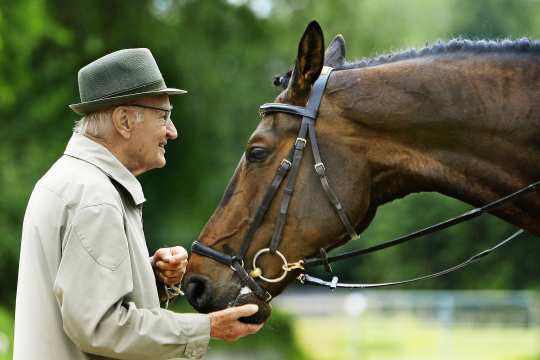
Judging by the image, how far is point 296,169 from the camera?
4.20 meters

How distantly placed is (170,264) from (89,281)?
816 mm

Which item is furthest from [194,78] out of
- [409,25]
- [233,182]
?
[233,182]

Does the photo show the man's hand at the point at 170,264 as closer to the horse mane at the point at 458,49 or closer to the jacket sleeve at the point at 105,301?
the jacket sleeve at the point at 105,301

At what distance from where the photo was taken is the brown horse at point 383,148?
4.14 m

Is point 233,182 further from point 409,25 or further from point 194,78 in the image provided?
point 409,25

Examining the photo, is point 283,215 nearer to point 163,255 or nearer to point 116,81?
point 163,255

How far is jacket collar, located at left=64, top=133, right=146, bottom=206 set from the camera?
3627 millimetres

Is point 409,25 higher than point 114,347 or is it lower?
higher

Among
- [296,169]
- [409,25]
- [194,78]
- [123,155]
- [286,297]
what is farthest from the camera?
[286,297]

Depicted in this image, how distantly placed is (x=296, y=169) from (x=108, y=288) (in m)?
1.24

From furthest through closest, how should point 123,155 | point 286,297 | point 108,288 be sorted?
point 286,297
point 123,155
point 108,288

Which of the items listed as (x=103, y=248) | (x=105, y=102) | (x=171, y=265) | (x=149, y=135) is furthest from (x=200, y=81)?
(x=103, y=248)

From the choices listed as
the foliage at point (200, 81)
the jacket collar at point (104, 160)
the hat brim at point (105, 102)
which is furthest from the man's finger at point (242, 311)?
the foliage at point (200, 81)

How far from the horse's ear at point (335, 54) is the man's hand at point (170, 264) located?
1223mm
